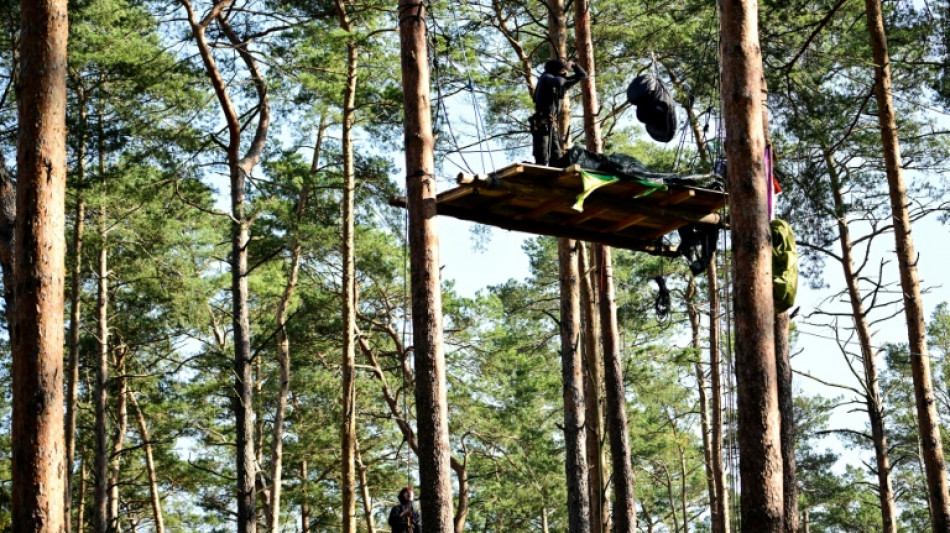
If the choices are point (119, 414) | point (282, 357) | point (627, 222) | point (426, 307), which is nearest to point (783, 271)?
point (627, 222)

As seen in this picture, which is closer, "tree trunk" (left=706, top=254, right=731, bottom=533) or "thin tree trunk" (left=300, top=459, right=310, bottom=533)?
"tree trunk" (left=706, top=254, right=731, bottom=533)

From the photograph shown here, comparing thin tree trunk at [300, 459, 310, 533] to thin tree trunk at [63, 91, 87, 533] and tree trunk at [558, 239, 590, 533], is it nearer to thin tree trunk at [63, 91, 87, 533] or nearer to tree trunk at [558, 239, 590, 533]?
thin tree trunk at [63, 91, 87, 533]

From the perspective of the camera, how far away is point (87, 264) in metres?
22.4

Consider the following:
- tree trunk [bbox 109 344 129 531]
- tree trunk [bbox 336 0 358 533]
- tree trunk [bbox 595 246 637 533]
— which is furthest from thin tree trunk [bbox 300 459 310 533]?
tree trunk [bbox 595 246 637 533]

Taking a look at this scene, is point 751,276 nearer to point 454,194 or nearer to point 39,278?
point 454,194

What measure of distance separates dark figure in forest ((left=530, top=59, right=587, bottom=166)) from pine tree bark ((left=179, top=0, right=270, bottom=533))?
7.50m

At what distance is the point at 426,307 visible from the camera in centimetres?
912

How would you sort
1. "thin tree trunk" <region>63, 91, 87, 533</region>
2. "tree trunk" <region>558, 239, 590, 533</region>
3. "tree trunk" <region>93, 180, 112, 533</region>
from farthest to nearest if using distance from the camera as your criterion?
"tree trunk" <region>93, 180, 112, 533</region> → "thin tree trunk" <region>63, 91, 87, 533</region> → "tree trunk" <region>558, 239, 590, 533</region>

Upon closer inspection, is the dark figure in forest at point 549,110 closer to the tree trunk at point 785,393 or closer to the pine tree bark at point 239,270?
the tree trunk at point 785,393

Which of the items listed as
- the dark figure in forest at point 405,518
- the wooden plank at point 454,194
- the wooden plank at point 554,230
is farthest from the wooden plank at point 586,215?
the dark figure in forest at point 405,518

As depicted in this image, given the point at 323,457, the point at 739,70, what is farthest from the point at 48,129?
the point at 323,457

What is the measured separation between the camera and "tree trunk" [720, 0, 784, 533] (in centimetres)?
787

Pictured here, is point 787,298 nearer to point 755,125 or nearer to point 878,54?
point 755,125

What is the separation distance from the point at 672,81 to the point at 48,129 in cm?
1286
